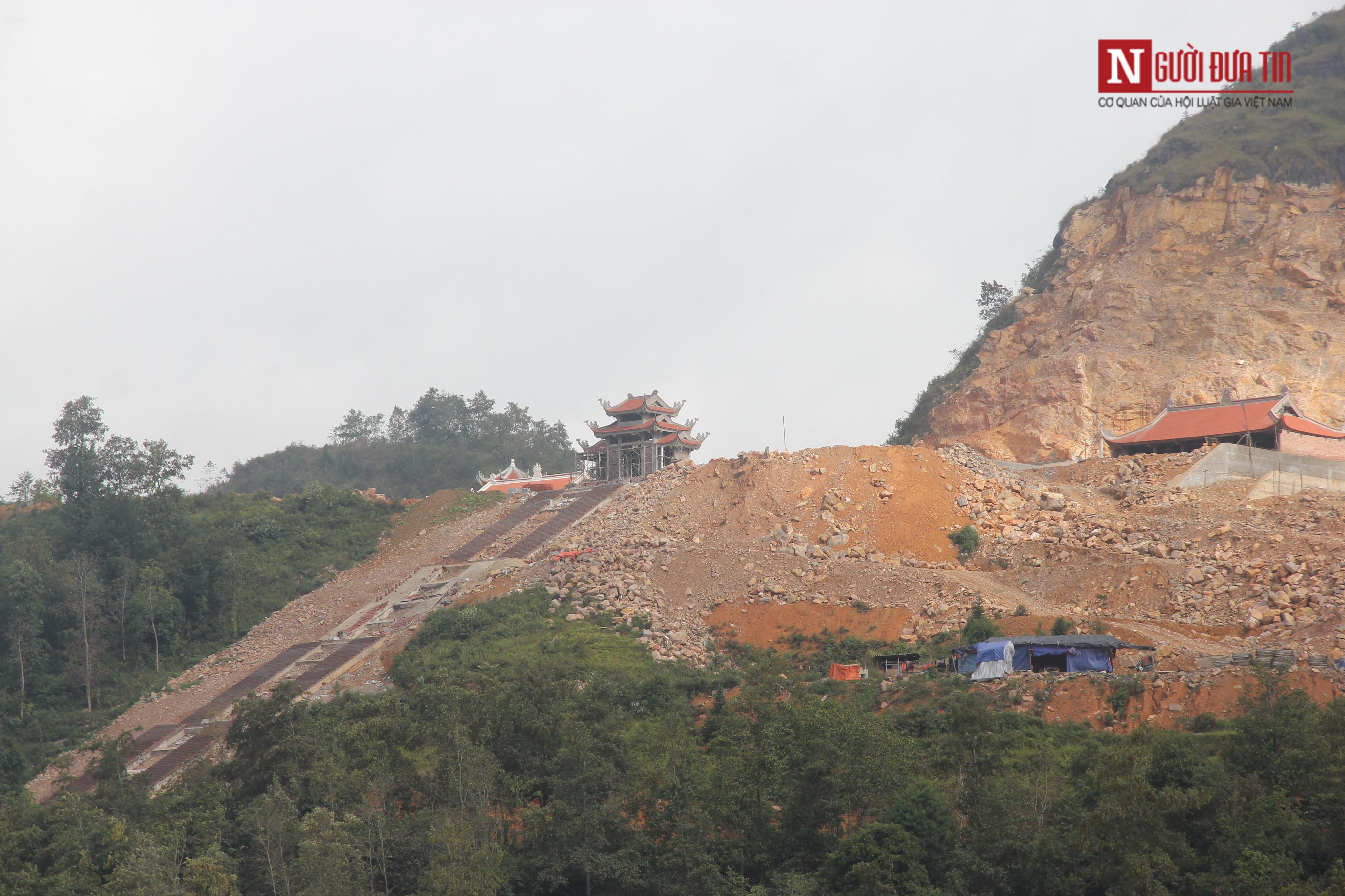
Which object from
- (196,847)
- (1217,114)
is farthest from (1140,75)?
(196,847)

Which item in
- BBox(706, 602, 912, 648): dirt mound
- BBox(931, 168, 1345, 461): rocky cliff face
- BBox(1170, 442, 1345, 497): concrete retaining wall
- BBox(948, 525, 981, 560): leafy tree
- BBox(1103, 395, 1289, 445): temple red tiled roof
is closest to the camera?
BBox(706, 602, 912, 648): dirt mound

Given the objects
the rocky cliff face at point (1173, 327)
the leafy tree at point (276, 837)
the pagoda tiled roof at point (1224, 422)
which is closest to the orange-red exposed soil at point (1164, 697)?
the leafy tree at point (276, 837)

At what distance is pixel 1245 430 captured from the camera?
A: 1387 inches

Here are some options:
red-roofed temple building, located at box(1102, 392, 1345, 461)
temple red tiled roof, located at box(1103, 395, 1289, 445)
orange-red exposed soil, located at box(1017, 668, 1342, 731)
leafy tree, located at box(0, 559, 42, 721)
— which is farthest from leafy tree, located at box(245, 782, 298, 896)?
temple red tiled roof, located at box(1103, 395, 1289, 445)

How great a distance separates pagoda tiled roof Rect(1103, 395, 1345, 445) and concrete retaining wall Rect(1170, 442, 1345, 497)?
3.19 ft

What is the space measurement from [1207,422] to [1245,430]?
130 centimetres

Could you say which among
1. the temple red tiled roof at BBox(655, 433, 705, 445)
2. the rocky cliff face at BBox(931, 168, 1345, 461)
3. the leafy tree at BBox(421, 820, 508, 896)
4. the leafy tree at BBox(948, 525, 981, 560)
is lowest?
the leafy tree at BBox(421, 820, 508, 896)

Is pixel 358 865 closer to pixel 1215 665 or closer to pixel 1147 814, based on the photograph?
pixel 1147 814

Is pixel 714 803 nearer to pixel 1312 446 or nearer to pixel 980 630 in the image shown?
pixel 980 630

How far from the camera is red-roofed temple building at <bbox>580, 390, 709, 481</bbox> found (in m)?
50.0

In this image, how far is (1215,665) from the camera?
71.3 feet

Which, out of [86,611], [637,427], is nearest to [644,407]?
[637,427]

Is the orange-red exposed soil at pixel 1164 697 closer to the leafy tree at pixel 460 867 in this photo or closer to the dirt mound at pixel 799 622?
the dirt mound at pixel 799 622

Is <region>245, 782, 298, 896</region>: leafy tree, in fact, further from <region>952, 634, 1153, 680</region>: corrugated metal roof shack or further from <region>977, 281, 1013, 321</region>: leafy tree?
<region>977, 281, 1013, 321</region>: leafy tree
